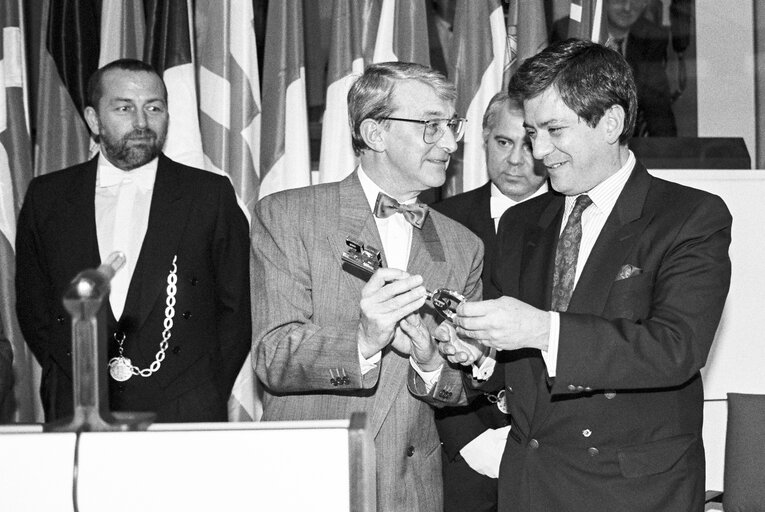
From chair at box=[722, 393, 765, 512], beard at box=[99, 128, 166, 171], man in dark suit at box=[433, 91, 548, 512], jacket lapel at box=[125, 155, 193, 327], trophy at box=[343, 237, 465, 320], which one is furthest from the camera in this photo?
beard at box=[99, 128, 166, 171]

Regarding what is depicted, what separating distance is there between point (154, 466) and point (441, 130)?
1541mm

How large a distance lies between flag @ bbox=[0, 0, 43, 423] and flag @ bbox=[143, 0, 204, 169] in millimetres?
610

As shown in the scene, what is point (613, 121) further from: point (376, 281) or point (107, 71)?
point (107, 71)

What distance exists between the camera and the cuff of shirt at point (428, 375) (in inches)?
104

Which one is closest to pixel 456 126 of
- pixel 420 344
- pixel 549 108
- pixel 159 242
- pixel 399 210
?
pixel 399 210

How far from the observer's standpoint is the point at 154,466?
166 centimetres

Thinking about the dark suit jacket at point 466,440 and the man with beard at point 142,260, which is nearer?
the dark suit jacket at point 466,440

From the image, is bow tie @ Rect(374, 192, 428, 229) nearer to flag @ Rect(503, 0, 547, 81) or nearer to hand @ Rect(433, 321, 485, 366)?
hand @ Rect(433, 321, 485, 366)

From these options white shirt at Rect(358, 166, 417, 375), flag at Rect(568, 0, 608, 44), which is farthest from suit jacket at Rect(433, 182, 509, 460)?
flag at Rect(568, 0, 608, 44)

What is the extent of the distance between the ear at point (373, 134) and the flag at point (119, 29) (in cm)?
175

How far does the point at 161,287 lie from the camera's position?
3438 millimetres

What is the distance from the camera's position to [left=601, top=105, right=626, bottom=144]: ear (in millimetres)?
2480

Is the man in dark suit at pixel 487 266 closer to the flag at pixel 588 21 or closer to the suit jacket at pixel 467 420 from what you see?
the suit jacket at pixel 467 420

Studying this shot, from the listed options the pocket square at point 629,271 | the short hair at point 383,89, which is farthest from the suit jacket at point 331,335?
the pocket square at point 629,271
